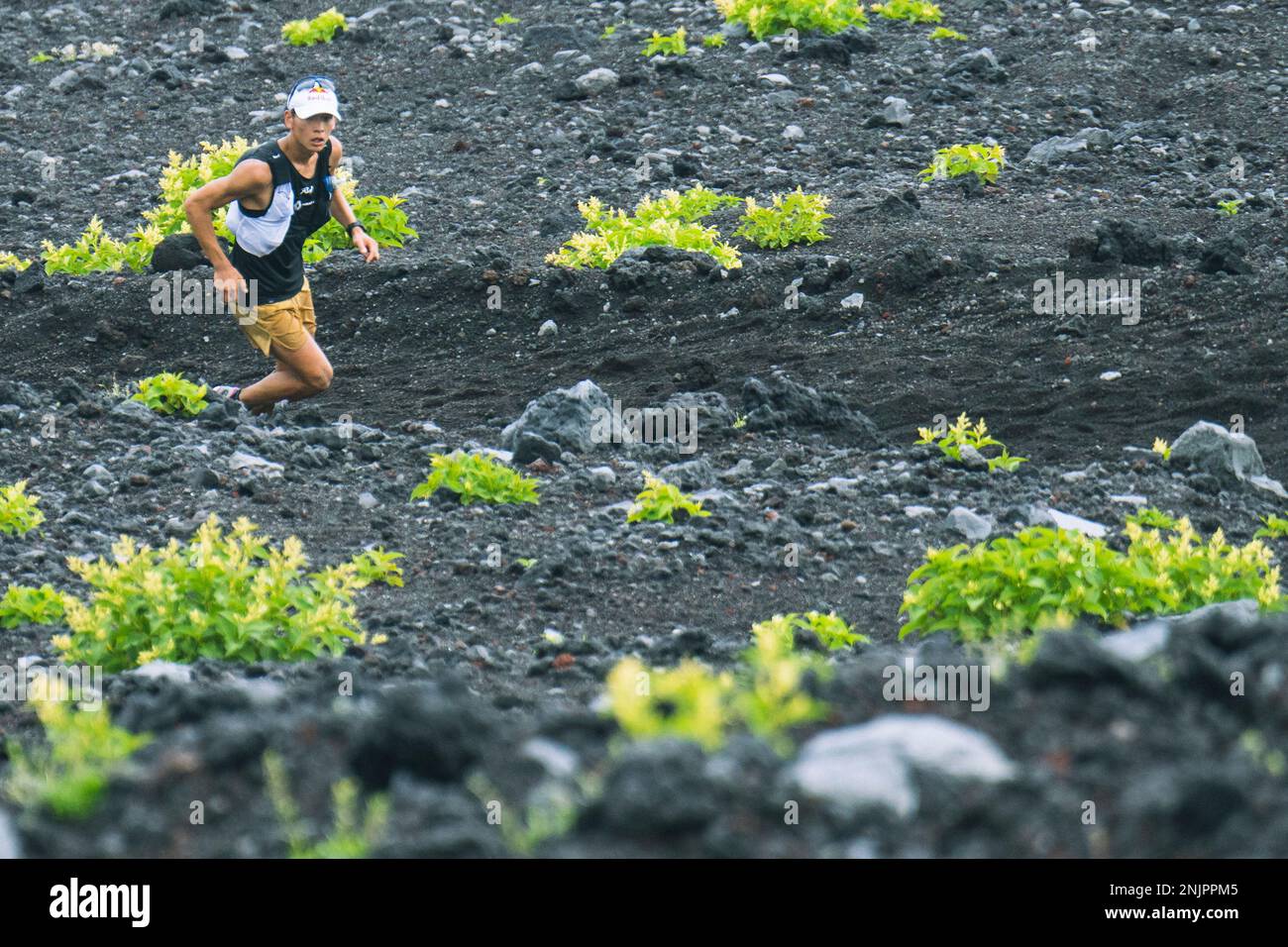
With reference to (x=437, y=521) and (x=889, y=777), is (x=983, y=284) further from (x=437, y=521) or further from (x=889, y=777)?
(x=889, y=777)

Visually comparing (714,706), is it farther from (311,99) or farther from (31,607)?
(311,99)

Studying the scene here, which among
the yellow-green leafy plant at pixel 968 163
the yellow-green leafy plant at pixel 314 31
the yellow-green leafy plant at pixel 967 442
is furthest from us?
the yellow-green leafy plant at pixel 314 31

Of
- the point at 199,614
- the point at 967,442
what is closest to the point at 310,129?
the point at 199,614

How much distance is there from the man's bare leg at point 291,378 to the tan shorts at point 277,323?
0.06 m

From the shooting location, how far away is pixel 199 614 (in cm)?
550

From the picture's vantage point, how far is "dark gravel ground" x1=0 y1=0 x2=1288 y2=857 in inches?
132

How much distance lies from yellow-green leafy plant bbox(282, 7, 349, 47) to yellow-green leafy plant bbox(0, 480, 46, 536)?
10297 millimetres

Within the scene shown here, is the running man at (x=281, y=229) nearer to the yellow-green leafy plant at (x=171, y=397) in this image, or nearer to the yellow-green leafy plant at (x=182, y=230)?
the yellow-green leafy plant at (x=171, y=397)

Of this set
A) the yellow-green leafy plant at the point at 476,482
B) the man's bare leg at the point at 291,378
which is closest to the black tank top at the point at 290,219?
the man's bare leg at the point at 291,378

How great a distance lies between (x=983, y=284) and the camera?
32.7 ft

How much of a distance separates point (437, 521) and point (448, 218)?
221 inches

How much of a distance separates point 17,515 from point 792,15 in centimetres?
1037

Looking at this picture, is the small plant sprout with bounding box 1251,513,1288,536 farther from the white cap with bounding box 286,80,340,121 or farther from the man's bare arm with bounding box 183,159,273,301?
the man's bare arm with bounding box 183,159,273,301

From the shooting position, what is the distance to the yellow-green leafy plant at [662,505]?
281 inches
